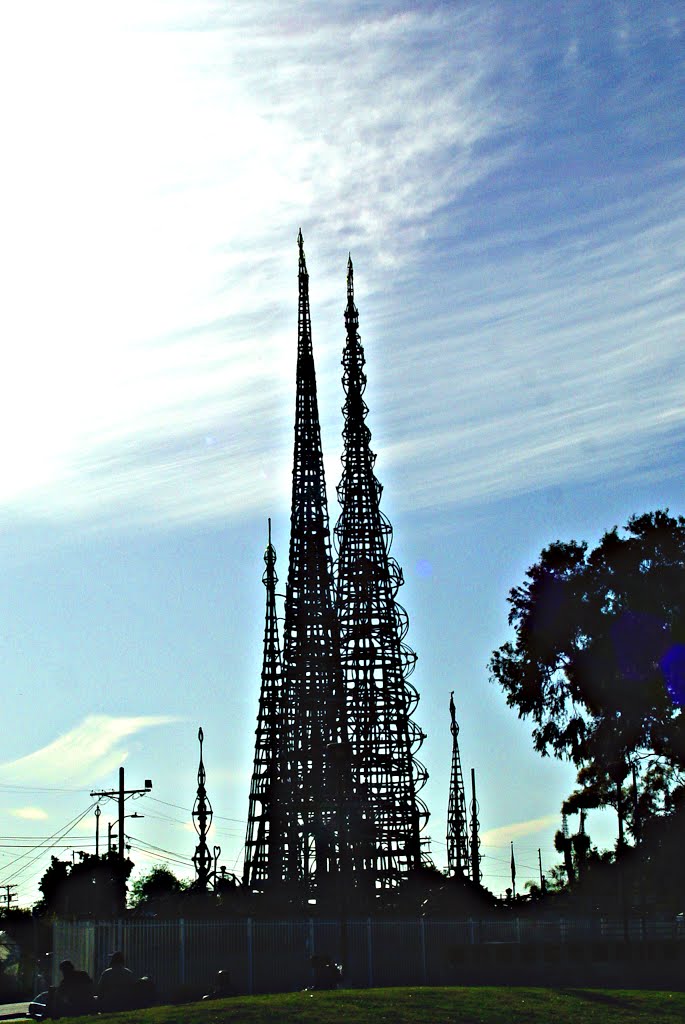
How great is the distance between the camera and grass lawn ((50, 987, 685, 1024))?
26.0m

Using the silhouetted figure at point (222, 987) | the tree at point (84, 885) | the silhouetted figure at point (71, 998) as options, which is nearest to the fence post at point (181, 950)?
the silhouetted figure at point (222, 987)

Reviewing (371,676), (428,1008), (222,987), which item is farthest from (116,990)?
(371,676)

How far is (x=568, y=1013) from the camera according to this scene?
95.3ft

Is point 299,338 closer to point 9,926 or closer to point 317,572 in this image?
point 317,572

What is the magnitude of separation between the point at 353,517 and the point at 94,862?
99.2 ft

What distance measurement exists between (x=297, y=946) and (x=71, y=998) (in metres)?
13.0

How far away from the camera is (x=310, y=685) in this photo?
259 ft

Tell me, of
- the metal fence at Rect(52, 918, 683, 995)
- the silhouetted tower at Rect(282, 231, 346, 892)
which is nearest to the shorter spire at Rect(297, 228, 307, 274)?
the silhouetted tower at Rect(282, 231, 346, 892)

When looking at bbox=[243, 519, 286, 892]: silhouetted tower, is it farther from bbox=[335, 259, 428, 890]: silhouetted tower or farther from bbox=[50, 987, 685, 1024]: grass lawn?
bbox=[50, 987, 685, 1024]: grass lawn

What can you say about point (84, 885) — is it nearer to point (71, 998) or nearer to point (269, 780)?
point (269, 780)

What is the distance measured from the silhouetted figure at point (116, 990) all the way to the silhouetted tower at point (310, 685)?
44724 mm

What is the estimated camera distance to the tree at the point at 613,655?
4584 centimetres

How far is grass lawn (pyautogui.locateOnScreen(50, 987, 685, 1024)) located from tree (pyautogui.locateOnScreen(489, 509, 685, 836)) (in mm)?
13836

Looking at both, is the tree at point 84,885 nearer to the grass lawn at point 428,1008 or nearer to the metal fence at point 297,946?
the metal fence at point 297,946
